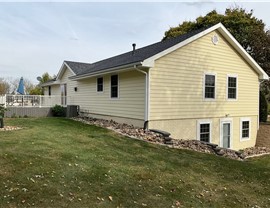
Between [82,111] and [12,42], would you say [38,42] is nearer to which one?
[12,42]

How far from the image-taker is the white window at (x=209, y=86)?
12505 millimetres

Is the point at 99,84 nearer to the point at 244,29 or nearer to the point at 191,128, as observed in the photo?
the point at 191,128

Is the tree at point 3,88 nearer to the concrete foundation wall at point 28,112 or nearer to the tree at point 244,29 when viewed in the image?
the concrete foundation wall at point 28,112

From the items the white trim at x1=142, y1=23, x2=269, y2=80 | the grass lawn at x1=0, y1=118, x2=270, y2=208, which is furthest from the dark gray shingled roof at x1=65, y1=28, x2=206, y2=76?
the grass lawn at x1=0, y1=118, x2=270, y2=208

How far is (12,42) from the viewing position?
19.7 meters

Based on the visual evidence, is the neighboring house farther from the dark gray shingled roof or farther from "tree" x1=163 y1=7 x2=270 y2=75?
"tree" x1=163 y1=7 x2=270 y2=75

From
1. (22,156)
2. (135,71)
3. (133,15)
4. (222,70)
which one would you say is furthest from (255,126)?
(22,156)

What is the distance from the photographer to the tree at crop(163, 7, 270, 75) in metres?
19.7

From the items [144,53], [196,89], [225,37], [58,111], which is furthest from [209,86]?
[58,111]

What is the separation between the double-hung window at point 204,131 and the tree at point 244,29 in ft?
33.4

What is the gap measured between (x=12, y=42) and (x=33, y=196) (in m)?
18.8

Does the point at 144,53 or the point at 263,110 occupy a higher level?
the point at 144,53

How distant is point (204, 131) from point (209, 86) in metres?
2.30

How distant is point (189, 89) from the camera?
1186 cm
